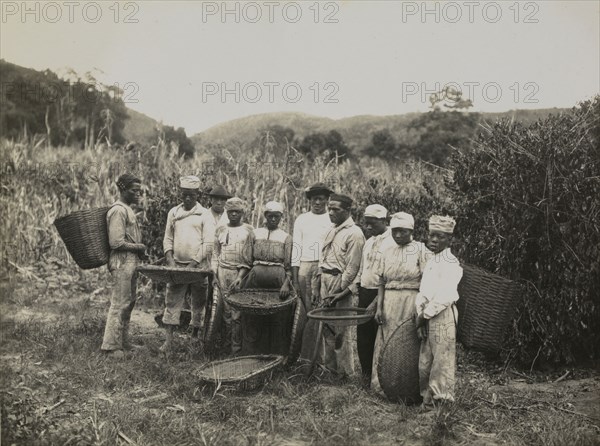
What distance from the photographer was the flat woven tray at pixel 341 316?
5.15 metres

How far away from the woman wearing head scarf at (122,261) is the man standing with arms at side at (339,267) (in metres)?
2.29

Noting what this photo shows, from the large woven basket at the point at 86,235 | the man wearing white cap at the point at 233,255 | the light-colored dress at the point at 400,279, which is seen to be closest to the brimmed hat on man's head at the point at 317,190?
the man wearing white cap at the point at 233,255

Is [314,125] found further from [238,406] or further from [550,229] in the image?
[238,406]

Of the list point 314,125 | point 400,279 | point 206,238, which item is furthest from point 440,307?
point 314,125

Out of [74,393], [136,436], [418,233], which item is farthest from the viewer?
[418,233]

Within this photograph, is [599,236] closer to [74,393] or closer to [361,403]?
[361,403]

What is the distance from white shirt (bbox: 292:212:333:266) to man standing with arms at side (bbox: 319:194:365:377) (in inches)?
12.4

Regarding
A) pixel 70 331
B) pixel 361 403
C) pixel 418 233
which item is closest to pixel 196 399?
pixel 361 403

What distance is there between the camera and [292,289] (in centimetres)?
627

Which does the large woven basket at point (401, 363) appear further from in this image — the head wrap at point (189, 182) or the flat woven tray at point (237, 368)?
the head wrap at point (189, 182)

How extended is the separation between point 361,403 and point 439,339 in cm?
94

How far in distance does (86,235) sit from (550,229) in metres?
5.21

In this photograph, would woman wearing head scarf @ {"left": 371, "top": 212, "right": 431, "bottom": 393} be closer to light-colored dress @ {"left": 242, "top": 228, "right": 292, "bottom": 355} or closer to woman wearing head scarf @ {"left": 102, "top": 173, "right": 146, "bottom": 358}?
light-colored dress @ {"left": 242, "top": 228, "right": 292, "bottom": 355}

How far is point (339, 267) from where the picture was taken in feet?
20.0
